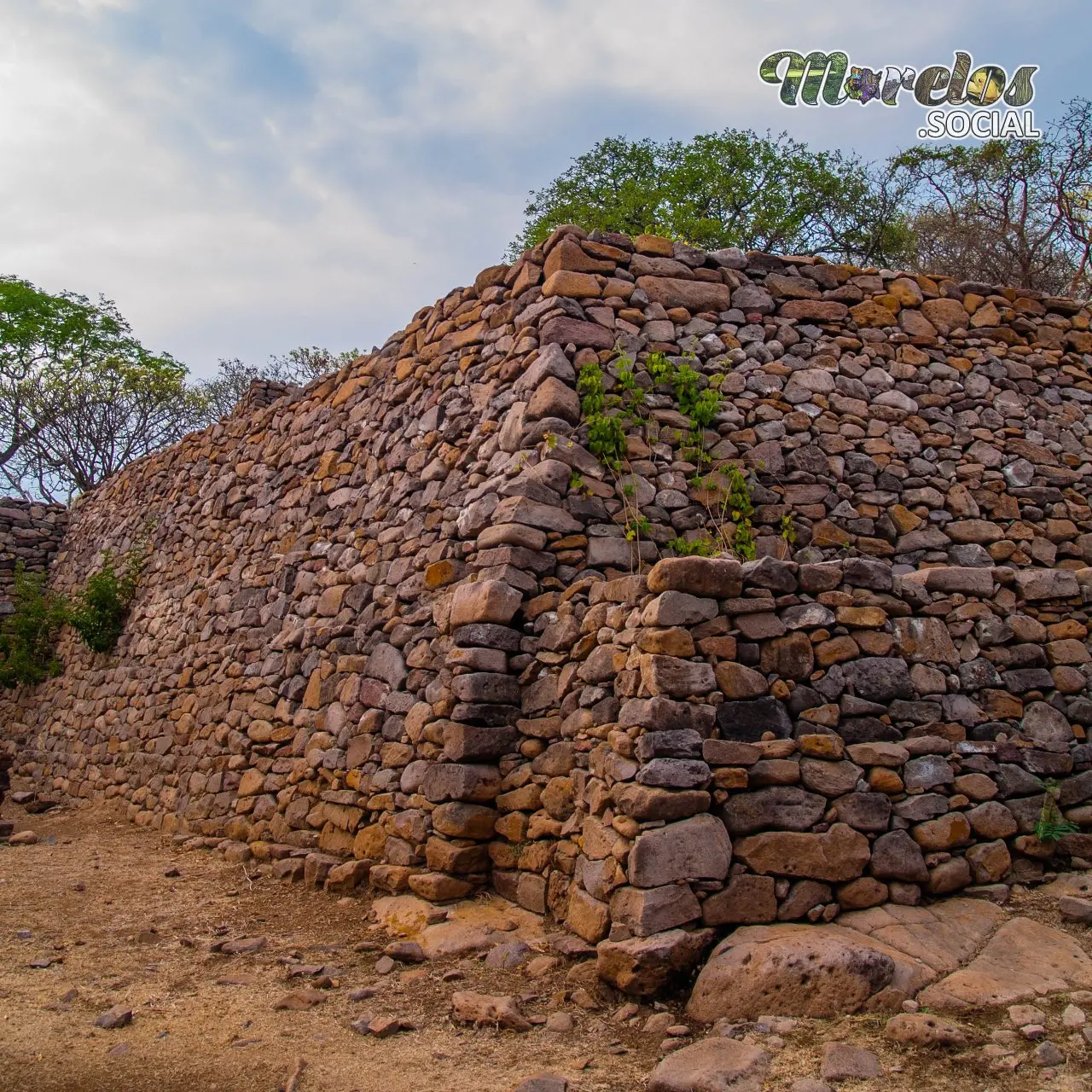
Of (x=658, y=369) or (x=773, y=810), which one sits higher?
(x=658, y=369)

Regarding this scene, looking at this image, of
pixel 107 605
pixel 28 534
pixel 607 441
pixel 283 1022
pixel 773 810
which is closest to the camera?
pixel 283 1022

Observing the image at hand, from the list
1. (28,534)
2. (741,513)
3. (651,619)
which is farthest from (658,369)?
(28,534)

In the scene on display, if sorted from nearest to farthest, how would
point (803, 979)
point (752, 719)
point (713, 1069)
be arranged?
point (713, 1069)
point (803, 979)
point (752, 719)

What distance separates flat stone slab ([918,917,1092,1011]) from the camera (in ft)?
10.3

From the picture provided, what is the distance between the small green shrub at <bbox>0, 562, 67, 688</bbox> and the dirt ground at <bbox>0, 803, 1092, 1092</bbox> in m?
7.25

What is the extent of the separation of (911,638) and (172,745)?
655cm

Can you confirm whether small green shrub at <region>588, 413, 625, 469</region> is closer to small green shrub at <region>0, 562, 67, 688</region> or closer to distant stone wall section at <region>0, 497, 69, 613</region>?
small green shrub at <region>0, 562, 67, 688</region>

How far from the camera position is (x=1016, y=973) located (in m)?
3.28

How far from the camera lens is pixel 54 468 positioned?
18047mm

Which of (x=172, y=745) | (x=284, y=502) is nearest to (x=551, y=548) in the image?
(x=284, y=502)

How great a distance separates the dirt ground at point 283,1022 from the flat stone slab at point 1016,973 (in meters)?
0.09

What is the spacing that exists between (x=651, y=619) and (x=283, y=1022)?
2.16 metres

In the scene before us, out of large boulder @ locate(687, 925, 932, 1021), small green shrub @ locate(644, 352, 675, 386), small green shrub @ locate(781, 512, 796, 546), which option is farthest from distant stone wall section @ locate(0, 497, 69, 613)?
large boulder @ locate(687, 925, 932, 1021)

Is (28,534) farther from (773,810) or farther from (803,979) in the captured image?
(803,979)
